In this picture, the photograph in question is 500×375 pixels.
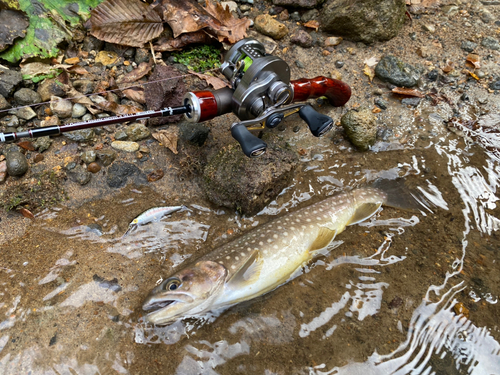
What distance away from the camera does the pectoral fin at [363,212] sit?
3.70 m

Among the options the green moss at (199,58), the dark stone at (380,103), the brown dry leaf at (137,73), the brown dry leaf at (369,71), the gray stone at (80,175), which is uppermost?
the brown dry leaf at (369,71)

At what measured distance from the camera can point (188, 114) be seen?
11.4 feet

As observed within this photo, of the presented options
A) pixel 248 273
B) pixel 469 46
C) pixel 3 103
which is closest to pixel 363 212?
pixel 248 273

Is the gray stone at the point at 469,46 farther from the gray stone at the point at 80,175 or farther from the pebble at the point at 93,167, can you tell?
the gray stone at the point at 80,175

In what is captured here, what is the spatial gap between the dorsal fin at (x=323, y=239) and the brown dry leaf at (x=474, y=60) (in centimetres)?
365

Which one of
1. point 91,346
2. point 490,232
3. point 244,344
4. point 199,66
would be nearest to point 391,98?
point 490,232

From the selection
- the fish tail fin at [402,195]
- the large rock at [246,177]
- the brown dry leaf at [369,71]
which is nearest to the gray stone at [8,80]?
the large rock at [246,177]

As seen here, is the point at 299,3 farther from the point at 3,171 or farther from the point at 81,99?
the point at 3,171

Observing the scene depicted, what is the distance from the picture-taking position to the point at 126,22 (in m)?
4.48

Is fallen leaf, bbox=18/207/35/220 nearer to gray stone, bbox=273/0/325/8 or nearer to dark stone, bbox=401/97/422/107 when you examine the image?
gray stone, bbox=273/0/325/8

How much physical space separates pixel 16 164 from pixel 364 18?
16.4 ft

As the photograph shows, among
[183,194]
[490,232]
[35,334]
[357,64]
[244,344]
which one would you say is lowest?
[35,334]

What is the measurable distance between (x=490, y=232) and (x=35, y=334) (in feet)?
14.8

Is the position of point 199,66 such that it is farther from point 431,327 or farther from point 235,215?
point 431,327
